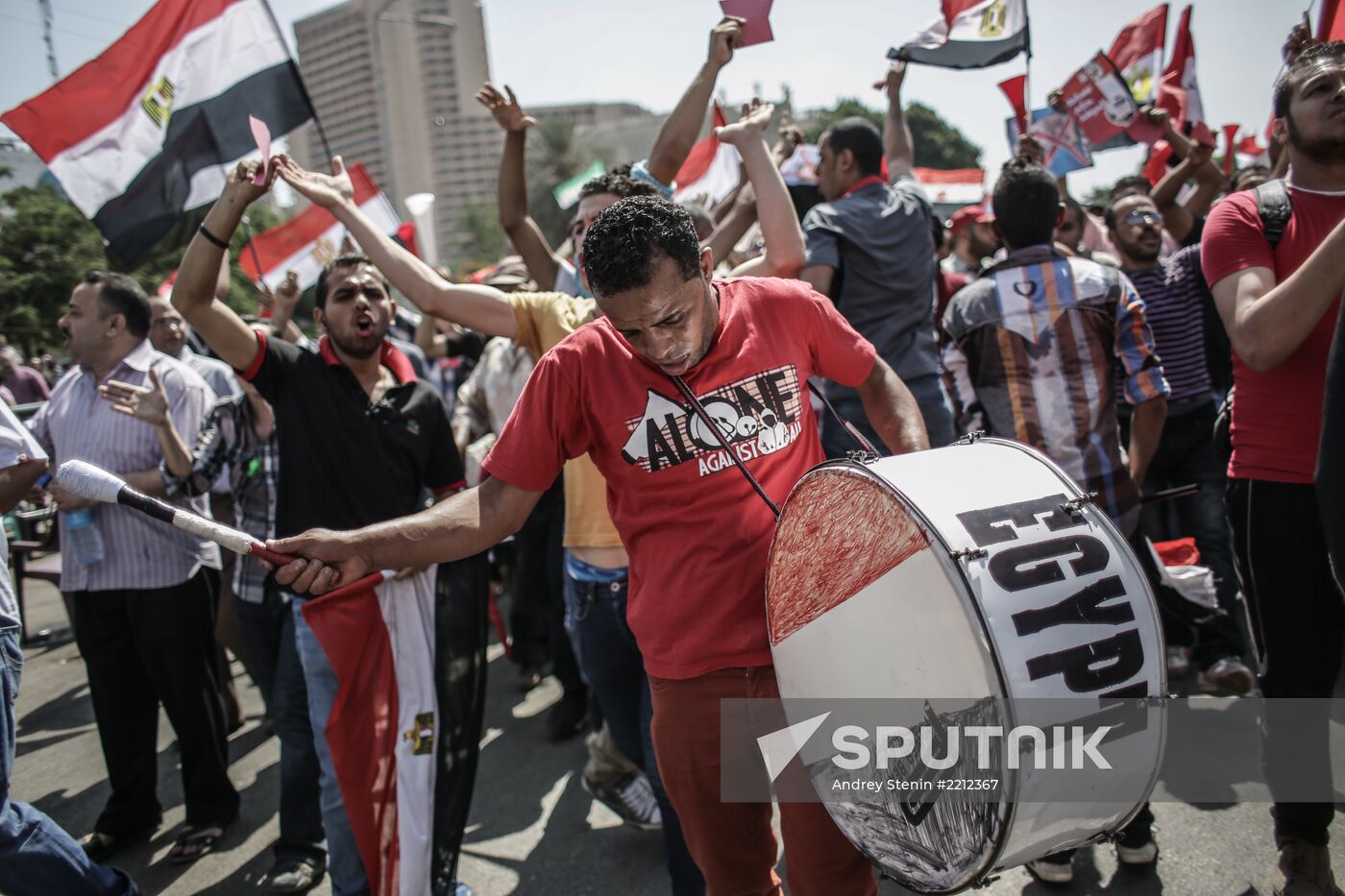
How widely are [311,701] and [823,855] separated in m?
1.83

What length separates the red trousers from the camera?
82.6 inches

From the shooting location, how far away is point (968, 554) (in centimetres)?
158

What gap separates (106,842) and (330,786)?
4.97ft

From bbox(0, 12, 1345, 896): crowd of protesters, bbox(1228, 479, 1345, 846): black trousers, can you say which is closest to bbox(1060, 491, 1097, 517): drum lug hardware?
bbox(0, 12, 1345, 896): crowd of protesters

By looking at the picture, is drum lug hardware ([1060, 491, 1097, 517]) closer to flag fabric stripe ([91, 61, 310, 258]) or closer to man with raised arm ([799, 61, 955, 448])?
man with raised arm ([799, 61, 955, 448])

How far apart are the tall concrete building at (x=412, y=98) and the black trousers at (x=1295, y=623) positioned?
77.5 meters

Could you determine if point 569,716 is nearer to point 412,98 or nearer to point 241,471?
point 241,471

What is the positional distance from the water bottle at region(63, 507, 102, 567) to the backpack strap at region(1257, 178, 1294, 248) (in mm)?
4158

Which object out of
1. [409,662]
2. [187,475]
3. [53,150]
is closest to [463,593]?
[409,662]

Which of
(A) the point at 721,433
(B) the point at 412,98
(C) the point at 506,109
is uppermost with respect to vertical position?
(B) the point at 412,98

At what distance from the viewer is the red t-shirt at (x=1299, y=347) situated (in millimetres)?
2477

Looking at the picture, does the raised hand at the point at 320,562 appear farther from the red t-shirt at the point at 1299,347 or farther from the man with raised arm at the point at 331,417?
the red t-shirt at the point at 1299,347

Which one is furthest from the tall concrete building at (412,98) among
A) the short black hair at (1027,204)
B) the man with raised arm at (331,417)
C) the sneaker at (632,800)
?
the short black hair at (1027,204)

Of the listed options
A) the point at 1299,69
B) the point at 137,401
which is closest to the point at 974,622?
the point at 1299,69
